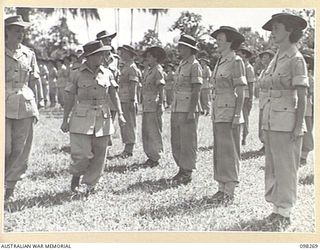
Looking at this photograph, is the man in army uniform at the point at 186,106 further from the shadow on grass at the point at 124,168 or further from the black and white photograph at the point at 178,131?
the shadow on grass at the point at 124,168

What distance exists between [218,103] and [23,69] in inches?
52.7

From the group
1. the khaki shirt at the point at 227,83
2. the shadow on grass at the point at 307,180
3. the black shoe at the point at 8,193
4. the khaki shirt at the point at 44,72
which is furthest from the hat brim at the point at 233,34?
the khaki shirt at the point at 44,72

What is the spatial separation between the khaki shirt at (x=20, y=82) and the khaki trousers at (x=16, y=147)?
6 cm

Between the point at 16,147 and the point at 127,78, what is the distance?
6.36ft

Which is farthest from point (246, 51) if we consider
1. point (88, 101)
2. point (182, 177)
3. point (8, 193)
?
point (8, 193)

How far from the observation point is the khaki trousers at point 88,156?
3430mm

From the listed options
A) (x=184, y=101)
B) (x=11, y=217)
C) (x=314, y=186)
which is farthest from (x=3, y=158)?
(x=314, y=186)

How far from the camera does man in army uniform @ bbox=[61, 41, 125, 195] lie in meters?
3.39

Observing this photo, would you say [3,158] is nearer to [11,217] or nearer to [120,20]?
[11,217]

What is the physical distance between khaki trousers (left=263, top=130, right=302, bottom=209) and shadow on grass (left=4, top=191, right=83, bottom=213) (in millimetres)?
1375

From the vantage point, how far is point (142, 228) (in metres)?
3.05

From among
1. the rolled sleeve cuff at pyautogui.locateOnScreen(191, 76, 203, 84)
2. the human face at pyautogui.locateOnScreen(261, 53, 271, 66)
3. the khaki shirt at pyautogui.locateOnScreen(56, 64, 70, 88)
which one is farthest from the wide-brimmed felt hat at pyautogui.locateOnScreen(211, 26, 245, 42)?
the khaki shirt at pyautogui.locateOnScreen(56, 64, 70, 88)

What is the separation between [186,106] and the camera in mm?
3861

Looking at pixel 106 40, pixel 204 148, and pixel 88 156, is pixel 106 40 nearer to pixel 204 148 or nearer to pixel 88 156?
pixel 88 156
